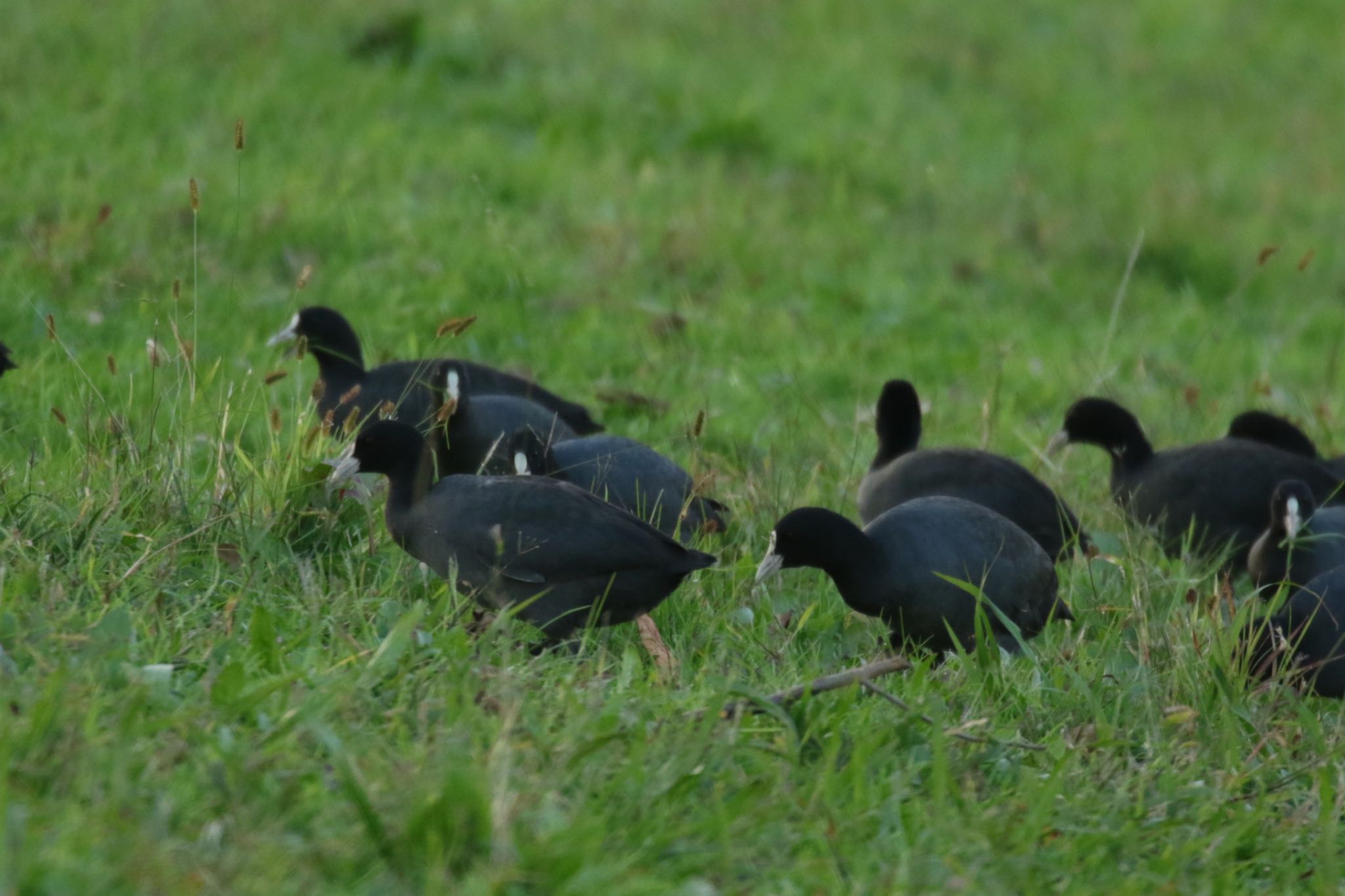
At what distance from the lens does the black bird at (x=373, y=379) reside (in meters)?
6.07

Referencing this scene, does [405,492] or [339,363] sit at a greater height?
[405,492]

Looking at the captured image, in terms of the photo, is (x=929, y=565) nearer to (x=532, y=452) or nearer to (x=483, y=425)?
(x=532, y=452)

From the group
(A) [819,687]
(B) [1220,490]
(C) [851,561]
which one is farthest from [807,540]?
(B) [1220,490]

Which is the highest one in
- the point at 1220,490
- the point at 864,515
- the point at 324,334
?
the point at 324,334

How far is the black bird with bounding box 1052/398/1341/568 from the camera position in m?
6.21

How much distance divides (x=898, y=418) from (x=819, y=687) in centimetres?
278

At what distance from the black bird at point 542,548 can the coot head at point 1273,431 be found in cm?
322

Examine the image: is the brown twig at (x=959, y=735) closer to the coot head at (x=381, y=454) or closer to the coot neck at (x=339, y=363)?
the coot head at (x=381, y=454)

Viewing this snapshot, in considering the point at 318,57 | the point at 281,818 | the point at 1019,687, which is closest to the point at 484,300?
the point at 318,57

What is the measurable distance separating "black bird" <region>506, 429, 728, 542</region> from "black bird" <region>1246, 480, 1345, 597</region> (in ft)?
6.06

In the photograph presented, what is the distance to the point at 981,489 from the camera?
5.75 meters

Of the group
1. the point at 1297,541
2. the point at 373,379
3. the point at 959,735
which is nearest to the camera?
Answer: the point at 959,735

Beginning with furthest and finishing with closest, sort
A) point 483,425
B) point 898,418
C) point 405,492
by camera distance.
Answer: point 898,418, point 483,425, point 405,492

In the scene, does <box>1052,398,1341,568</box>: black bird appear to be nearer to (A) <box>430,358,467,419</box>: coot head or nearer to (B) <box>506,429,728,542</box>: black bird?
(B) <box>506,429,728,542</box>: black bird
